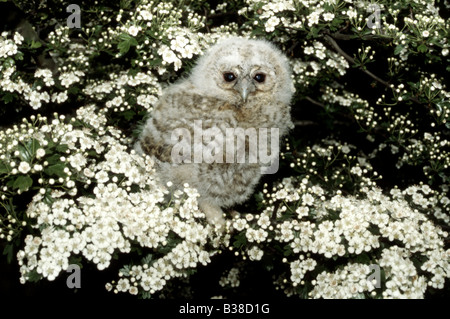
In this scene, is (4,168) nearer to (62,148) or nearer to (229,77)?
(62,148)

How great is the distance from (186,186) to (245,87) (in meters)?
0.75

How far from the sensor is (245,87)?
2.42 meters

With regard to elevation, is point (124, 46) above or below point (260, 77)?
above

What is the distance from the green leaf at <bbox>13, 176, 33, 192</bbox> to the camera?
5.51 ft

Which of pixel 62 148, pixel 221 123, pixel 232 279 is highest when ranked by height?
pixel 221 123

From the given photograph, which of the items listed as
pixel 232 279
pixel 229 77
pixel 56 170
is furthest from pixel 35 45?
pixel 232 279

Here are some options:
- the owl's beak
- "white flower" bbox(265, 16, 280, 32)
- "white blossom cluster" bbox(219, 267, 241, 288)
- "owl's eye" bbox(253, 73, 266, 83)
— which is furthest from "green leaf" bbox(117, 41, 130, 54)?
"white blossom cluster" bbox(219, 267, 241, 288)

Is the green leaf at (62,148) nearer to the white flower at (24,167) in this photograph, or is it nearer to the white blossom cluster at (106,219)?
the white blossom cluster at (106,219)

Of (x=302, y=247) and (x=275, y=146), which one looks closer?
(x=302, y=247)

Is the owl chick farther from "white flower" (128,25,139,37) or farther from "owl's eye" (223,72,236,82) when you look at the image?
"white flower" (128,25,139,37)

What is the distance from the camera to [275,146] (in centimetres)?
255
